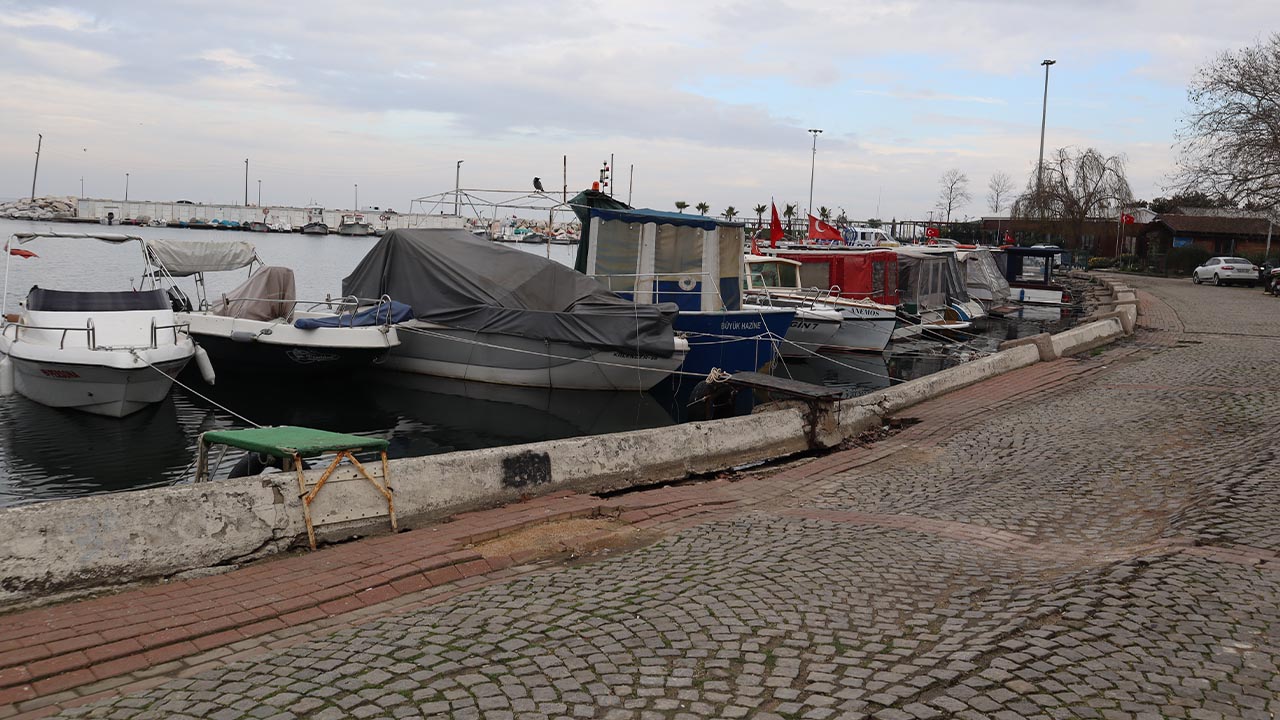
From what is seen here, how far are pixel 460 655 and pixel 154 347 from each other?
12709 millimetres

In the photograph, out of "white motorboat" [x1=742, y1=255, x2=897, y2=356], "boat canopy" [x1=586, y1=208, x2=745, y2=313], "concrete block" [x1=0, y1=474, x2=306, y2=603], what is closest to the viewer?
"concrete block" [x1=0, y1=474, x2=306, y2=603]

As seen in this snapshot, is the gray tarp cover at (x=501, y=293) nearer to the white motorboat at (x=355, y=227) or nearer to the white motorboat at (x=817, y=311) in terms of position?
the white motorboat at (x=817, y=311)

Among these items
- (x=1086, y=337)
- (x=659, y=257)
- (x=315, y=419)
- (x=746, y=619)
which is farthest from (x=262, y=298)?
(x=1086, y=337)

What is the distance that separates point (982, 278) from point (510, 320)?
2350 centimetres

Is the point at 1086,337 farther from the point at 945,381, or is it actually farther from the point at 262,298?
the point at 262,298

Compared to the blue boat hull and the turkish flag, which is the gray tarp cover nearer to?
the blue boat hull

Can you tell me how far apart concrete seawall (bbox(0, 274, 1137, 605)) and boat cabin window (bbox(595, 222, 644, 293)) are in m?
→ 8.81

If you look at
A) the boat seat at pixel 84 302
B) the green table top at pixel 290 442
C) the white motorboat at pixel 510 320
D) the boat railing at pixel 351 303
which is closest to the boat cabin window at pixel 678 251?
the white motorboat at pixel 510 320

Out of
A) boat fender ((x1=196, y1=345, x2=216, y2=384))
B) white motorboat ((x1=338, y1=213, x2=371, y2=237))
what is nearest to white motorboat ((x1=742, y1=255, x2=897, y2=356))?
boat fender ((x1=196, y1=345, x2=216, y2=384))

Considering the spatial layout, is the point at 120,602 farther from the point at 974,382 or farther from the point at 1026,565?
the point at 974,382

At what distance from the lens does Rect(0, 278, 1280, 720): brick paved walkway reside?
418cm

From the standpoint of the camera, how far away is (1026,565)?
6223 mm

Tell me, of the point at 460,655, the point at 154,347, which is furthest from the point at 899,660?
the point at 154,347

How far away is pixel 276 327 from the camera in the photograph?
1758 cm
